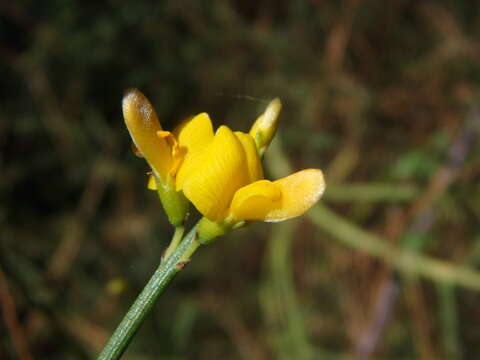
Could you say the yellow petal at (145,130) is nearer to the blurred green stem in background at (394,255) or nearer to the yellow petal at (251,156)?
the yellow petal at (251,156)

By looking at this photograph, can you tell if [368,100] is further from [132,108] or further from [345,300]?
[132,108]

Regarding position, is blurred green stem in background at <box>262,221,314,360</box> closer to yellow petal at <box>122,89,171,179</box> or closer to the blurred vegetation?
the blurred vegetation

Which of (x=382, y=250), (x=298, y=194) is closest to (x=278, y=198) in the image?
(x=298, y=194)

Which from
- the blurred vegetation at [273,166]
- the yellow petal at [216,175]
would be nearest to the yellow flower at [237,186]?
the yellow petal at [216,175]

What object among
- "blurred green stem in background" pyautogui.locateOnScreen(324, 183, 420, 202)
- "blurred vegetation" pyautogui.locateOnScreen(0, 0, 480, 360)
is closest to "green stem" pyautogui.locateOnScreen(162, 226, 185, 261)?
"blurred vegetation" pyautogui.locateOnScreen(0, 0, 480, 360)

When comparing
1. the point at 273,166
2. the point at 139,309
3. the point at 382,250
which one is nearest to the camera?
the point at 139,309

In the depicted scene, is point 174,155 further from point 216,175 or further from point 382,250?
point 382,250
